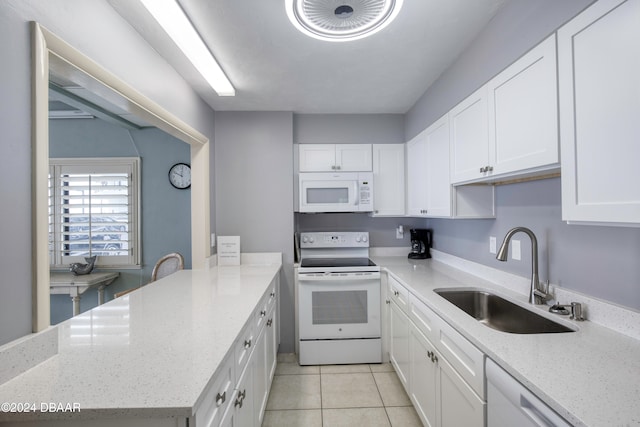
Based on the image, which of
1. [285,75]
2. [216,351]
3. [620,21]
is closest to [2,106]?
[216,351]

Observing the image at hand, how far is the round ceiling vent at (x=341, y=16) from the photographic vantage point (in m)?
1.27

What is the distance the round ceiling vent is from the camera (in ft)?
4.17

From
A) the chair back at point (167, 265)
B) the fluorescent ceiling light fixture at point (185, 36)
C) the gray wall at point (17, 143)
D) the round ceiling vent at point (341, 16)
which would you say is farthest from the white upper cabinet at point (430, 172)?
the chair back at point (167, 265)

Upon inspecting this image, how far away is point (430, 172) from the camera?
238 cm

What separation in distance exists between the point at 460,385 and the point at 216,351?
3.51 feet

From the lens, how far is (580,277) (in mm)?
1307

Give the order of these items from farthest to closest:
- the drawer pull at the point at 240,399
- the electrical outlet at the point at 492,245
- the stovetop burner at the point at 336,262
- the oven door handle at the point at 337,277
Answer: the stovetop burner at the point at 336,262 → the oven door handle at the point at 337,277 → the electrical outlet at the point at 492,245 → the drawer pull at the point at 240,399

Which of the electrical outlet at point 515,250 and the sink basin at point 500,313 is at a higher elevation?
the electrical outlet at point 515,250

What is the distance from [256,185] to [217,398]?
7.13ft

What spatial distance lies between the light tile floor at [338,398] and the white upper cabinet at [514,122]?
5.56 feet

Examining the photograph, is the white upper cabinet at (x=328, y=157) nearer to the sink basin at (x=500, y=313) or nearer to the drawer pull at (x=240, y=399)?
the sink basin at (x=500, y=313)

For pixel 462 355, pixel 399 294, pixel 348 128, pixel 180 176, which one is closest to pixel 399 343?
pixel 399 294

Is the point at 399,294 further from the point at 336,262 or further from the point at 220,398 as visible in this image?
the point at 220,398

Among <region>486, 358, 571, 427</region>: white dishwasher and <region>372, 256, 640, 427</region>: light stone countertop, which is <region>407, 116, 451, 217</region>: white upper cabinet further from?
<region>486, 358, 571, 427</region>: white dishwasher
